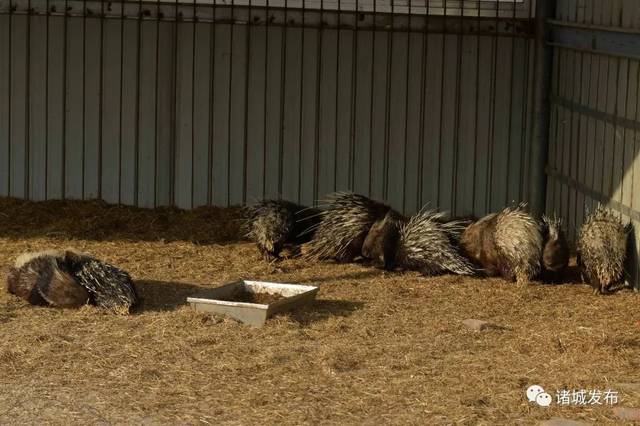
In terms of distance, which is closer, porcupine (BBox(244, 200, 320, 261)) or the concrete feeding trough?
the concrete feeding trough

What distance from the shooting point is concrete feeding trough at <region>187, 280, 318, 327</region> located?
9.35 meters

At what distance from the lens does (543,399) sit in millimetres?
7434

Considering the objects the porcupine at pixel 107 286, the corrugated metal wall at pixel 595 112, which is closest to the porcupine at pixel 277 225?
the porcupine at pixel 107 286

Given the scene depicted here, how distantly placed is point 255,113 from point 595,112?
3966mm

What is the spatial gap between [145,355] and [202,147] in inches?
236

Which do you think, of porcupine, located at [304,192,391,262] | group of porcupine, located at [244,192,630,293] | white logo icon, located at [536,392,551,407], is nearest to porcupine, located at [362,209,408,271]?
group of porcupine, located at [244,192,630,293]

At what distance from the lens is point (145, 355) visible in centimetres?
851

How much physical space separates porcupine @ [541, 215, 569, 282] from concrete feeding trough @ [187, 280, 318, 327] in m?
2.33

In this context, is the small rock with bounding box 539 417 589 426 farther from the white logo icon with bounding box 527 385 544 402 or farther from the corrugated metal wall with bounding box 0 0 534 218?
the corrugated metal wall with bounding box 0 0 534 218

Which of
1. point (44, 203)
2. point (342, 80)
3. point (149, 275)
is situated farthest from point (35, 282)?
point (342, 80)

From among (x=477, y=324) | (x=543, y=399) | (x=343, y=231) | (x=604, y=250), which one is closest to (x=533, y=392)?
(x=543, y=399)

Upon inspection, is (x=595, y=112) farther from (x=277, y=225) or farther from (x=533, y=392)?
(x=533, y=392)

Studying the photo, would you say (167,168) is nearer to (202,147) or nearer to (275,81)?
(202,147)

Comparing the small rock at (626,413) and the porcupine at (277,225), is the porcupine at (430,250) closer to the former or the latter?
the porcupine at (277,225)
